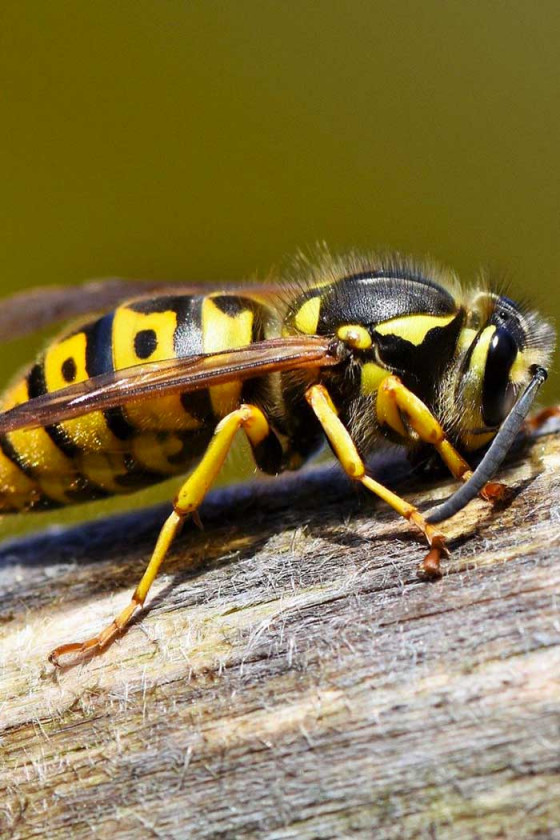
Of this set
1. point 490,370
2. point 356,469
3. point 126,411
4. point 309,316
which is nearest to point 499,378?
point 490,370

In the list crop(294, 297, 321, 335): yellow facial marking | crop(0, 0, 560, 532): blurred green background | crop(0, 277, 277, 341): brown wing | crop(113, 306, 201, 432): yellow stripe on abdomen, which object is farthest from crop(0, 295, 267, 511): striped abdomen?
crop(0, 0, 560, 532): blurred green background

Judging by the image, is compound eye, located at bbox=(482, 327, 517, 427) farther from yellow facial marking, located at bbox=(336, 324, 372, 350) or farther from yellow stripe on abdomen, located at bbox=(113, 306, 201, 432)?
yellow stripe on abdomen, located at bbox=(113, 306, 201, 432)

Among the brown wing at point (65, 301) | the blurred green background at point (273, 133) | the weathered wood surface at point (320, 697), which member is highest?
the blurred green background at point (273, 133)

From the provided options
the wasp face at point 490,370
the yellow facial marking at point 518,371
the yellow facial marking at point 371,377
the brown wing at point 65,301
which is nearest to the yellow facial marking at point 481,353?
the wasp face at point 490,370

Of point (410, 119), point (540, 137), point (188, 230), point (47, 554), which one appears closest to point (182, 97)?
point (188, 230)

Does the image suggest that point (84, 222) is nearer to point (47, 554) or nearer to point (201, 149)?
point (201, 149)

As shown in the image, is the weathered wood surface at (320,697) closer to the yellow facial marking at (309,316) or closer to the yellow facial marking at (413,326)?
the yellow facial marking at (413,326)
